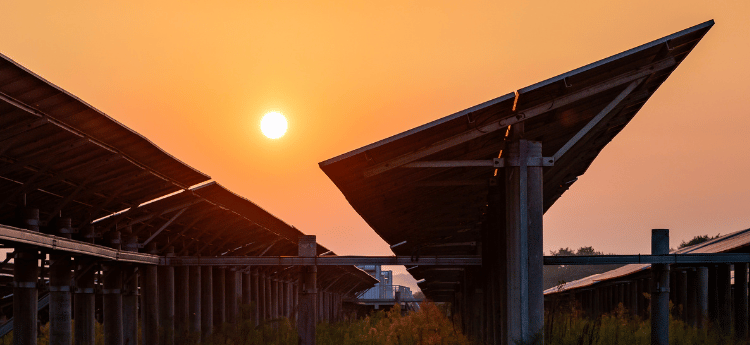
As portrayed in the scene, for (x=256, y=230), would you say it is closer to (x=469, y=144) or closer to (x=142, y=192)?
(x=142, y=192)

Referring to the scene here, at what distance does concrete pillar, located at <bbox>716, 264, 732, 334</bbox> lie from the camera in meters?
26.6

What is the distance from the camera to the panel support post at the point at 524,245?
2034cm

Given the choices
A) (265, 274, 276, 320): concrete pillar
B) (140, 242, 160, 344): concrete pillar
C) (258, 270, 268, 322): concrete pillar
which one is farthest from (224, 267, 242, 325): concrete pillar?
(265, 274, 276, 320): concrete pillar

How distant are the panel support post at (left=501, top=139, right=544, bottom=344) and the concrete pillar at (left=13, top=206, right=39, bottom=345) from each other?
1247 cm

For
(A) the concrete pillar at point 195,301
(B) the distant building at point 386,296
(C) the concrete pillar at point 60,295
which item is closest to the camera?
(C) the concrete pillar at point 60,295

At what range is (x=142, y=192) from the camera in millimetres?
27844

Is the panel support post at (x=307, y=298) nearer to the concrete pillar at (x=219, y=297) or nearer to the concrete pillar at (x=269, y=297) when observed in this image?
the concrete pillar at (x=219, y=297)

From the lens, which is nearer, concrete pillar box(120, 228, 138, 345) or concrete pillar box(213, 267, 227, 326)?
concrete pillar box(120, 228, 138, 345)

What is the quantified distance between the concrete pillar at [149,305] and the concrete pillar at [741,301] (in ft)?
64.2

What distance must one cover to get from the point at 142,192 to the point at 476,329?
1487cm

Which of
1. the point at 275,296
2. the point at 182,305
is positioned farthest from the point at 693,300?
the point at 275,296

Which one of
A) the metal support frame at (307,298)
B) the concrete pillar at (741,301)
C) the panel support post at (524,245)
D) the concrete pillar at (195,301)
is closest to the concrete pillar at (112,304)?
the concrete pillar at (195,301)

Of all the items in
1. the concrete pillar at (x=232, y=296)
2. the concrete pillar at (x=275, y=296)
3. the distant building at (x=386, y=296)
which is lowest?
the distant building at (x=386, y=296)

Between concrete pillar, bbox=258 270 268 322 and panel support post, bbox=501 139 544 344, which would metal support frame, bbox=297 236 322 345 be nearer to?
panel support post, bbox=501 139 544 344
